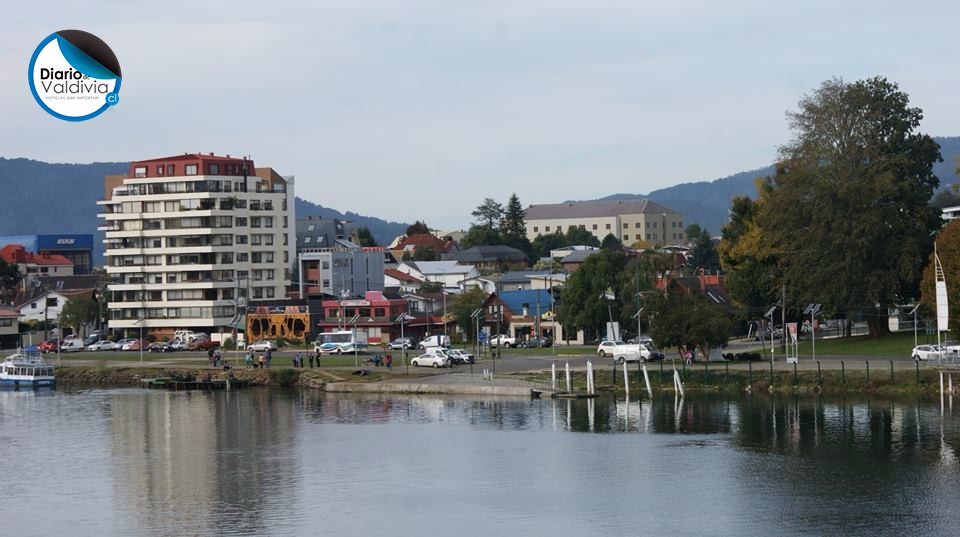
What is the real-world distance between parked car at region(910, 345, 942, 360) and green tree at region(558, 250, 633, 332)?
27203mm

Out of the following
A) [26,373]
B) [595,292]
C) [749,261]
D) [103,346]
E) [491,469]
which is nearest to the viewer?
[491,469]

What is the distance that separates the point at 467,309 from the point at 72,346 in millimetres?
41371

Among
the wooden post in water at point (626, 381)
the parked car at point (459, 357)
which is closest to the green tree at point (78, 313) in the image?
the parked car at point (459, 357)

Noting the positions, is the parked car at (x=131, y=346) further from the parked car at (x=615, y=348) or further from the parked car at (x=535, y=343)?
the parked car at (x=615, y=348)

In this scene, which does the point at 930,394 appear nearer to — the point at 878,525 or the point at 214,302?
the point at 878,525

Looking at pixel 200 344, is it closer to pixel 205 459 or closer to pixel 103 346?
pixel 103 346

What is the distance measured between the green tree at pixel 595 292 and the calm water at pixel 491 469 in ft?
88.6

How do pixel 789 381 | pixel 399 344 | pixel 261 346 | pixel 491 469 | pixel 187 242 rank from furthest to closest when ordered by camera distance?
pixel 187 242 → pixel 399 344 → pixel 261 346 → pixel 789 381 → pixel 491 469

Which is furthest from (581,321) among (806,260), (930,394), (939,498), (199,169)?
(939,498)

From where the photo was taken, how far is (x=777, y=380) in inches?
3034

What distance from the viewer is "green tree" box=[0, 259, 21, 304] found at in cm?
16300

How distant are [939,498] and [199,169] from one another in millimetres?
98861

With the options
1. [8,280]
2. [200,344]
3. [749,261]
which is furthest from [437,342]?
[8,280]

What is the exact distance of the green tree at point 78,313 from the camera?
143 meters
